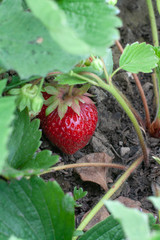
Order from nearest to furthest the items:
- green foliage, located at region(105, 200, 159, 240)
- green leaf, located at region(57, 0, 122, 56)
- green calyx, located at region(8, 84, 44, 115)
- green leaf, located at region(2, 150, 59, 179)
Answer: green foliage, located at region(105, 200, 159, 240)
green leaf, located at region(57, 0, 122, 56)
green leaf, located at region(2, 150, 59, 179)
green calyx, located at region(8, 84, 44, 115)

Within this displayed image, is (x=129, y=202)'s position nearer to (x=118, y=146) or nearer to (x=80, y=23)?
(x=118, y=146)

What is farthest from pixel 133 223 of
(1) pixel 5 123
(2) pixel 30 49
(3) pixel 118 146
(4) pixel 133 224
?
(3) pixel 118 146

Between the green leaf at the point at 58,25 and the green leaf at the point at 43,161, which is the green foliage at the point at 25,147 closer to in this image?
the green leaf at the point at 43,161

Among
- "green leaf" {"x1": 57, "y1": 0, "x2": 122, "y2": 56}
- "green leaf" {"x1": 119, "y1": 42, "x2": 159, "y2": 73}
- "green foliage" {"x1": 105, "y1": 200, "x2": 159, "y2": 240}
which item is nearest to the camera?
"green foliage" {"x1": 105, "y1": 200, "x2": 159, "y2": 240}

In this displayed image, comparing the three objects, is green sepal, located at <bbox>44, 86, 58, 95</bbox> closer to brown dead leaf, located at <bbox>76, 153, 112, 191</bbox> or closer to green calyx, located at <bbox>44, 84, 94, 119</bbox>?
Result: green calyx, located at <bbox>44, 84, 94, 119</bbox>

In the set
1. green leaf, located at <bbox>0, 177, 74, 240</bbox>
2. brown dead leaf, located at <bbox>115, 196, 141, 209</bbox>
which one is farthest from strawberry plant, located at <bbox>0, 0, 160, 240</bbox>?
brown dead leaf, located at <bbox>115, 196, 141, 209</bbox>

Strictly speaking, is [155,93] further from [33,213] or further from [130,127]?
[33,213]
